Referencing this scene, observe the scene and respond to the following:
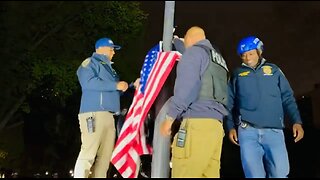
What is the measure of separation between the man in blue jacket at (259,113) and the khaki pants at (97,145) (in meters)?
1.39

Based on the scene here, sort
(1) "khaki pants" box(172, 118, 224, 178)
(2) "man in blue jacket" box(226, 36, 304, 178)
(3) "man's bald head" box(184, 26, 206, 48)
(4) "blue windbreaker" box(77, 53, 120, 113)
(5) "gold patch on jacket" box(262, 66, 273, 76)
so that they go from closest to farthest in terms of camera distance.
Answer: (1) "khaki pants" box(172, 118, 224, 178), (3) "man's bald head" box(184, 26, 206, 48), (2) "man in blue jacket" box(226, 36, 304, 178), (5) "gold patch on jacket" box(262, 66, 273, 76), (4) "blue windbreaker" box(77, 53, 120, 113)

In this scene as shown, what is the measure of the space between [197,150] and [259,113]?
1216 mm

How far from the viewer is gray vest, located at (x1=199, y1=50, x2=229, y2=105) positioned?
14.3ft

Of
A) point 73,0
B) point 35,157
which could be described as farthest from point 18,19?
point 35,157

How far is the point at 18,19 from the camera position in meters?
13.9

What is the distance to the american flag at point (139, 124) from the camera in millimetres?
4988

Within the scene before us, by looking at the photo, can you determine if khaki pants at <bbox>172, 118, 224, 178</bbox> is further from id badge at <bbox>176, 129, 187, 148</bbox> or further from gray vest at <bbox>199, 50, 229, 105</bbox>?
gray vest at <bbox>199, 50, 229, 105</bbox>

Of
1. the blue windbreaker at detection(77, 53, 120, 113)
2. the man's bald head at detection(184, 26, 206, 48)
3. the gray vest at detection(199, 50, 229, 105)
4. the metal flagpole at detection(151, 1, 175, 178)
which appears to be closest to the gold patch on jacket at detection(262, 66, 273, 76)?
the gray vest at detection(199, 50, 229, 105)

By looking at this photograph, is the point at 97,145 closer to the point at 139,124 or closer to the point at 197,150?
the point at 139,124

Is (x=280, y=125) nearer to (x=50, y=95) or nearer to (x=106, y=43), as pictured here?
(x=106, y=43)

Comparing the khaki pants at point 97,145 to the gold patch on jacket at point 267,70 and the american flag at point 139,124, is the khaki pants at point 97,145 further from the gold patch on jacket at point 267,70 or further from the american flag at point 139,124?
the gold patch on jacket at point 267,70

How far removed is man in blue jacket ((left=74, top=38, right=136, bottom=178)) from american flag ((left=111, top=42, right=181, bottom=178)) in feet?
1.20

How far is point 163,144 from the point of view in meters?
4.70

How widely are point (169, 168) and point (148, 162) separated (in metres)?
0.83
